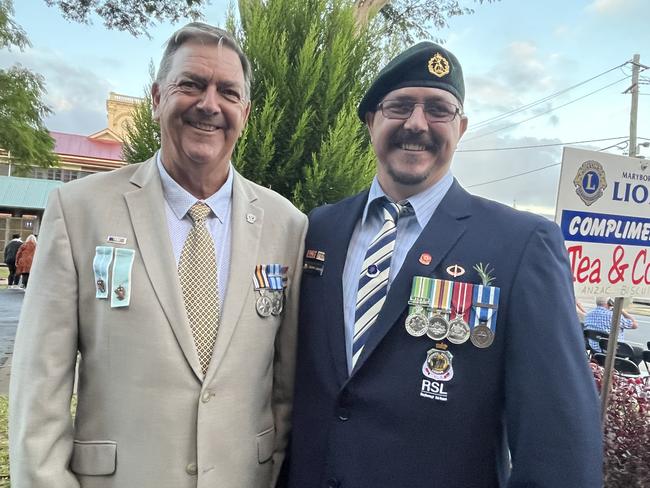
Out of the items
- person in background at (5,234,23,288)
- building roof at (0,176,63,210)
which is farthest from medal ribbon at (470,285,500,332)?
building roof at (0,176,63,210)

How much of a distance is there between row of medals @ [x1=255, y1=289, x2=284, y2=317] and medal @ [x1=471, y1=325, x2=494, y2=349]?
72 centimetres

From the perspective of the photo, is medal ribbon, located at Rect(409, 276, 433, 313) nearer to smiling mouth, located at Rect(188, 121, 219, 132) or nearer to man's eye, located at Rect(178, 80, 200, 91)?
smiling mouth, located at Rect(188, 121, 219, 132)

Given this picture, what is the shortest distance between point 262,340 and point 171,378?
337 millimetres

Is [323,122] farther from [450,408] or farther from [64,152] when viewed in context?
[64,152]

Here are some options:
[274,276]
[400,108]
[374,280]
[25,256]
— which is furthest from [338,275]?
[25,256]

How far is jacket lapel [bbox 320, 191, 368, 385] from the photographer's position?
Result: 1.65 meters

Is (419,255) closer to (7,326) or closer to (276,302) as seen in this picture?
(276,302)

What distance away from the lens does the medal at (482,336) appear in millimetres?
1490

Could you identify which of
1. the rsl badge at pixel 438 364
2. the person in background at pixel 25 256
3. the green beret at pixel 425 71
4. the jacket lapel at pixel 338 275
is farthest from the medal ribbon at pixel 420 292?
the person in background at pixel 25 256

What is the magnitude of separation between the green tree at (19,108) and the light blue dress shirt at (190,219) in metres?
11.8

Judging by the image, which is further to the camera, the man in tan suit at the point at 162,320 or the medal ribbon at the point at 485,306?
the man in tan suit at the point at 162,320

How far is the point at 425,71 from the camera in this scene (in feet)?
5.73

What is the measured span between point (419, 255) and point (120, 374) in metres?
1.00

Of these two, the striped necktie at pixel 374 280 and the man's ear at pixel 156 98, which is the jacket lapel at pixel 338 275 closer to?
the striped necktie at pixel 374 280
